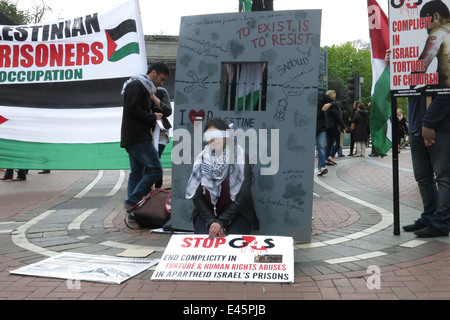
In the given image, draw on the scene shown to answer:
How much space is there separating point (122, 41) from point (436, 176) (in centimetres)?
584

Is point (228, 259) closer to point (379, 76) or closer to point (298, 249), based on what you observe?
point (298, 249)

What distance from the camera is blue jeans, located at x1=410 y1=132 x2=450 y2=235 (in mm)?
4711

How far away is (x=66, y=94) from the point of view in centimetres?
881

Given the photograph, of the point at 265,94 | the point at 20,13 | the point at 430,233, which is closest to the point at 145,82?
the point at 265,94

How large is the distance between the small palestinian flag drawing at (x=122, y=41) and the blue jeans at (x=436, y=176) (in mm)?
5264

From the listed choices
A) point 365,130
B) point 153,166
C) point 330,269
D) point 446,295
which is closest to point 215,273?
point 330,269

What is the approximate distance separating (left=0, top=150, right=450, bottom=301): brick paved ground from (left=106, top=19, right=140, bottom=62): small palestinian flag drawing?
8.17 ft

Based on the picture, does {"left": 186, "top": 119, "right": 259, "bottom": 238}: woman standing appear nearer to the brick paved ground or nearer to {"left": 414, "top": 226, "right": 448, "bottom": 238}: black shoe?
the brick paved ground

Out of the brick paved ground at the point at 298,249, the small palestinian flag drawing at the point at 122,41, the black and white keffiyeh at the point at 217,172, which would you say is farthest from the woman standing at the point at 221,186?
the small palestinian flag drawing at the point at 122,41

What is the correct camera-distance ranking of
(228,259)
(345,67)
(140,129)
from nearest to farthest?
(228,259), (140,129), (345,67)

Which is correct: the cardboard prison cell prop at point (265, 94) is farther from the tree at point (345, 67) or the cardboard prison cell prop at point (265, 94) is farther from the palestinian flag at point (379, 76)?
the tree at point (345, 67)

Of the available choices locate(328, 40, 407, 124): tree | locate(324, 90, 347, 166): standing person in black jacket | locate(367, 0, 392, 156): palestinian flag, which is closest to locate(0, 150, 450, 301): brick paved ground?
locate(367, 0, 392, 156): palestinian flag

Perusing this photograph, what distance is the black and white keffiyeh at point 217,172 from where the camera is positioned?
4.35m
